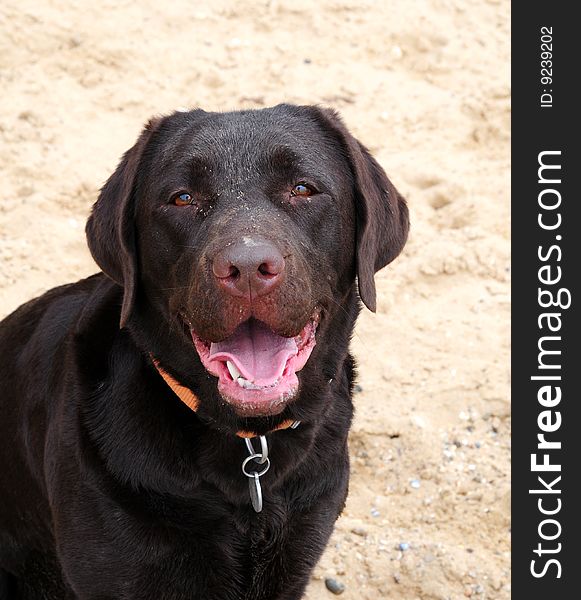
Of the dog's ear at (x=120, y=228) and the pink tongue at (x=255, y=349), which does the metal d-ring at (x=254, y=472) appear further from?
the dog's ear at (x=120, y=228)

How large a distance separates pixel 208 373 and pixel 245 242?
0.51 metres

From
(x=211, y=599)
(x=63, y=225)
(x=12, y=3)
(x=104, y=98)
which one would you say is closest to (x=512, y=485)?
(x=211, y=599)

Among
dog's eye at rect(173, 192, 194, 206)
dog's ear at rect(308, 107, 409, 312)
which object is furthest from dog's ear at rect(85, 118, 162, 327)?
dog's ear at rect(308, 107, 409, 312)

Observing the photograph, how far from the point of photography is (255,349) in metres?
3.08

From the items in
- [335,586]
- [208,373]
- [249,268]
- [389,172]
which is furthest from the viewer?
[389,172]

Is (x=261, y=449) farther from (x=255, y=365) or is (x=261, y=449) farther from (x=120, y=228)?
(x=120, y=228)

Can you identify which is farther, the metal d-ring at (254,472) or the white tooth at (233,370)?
the metal d-ring at (254,472)

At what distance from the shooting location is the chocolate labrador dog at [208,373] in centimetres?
310

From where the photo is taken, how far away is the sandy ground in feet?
15.6

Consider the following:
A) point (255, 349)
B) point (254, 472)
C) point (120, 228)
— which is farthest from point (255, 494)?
point (120, 228)

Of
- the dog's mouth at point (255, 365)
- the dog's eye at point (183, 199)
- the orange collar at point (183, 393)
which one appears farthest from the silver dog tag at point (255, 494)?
the dog's eye at point (183, 199)

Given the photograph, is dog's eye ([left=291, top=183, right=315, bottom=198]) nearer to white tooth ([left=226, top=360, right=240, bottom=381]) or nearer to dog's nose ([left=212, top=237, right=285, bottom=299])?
dog's nose ([left=212, top=237, right=285, bottom=299])

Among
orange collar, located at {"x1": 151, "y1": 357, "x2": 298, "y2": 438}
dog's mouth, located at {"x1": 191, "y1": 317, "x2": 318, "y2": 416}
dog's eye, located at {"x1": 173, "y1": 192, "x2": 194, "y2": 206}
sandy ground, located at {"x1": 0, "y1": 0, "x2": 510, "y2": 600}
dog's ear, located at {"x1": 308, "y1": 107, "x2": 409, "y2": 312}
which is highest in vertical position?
dog's eye, located at {"x1": 173, "y1": 192, "x2": 194, "y2": 206}

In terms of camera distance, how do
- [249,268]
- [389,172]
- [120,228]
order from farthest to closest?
1. [389,172]
2. [120,228]
3. [249,268]
